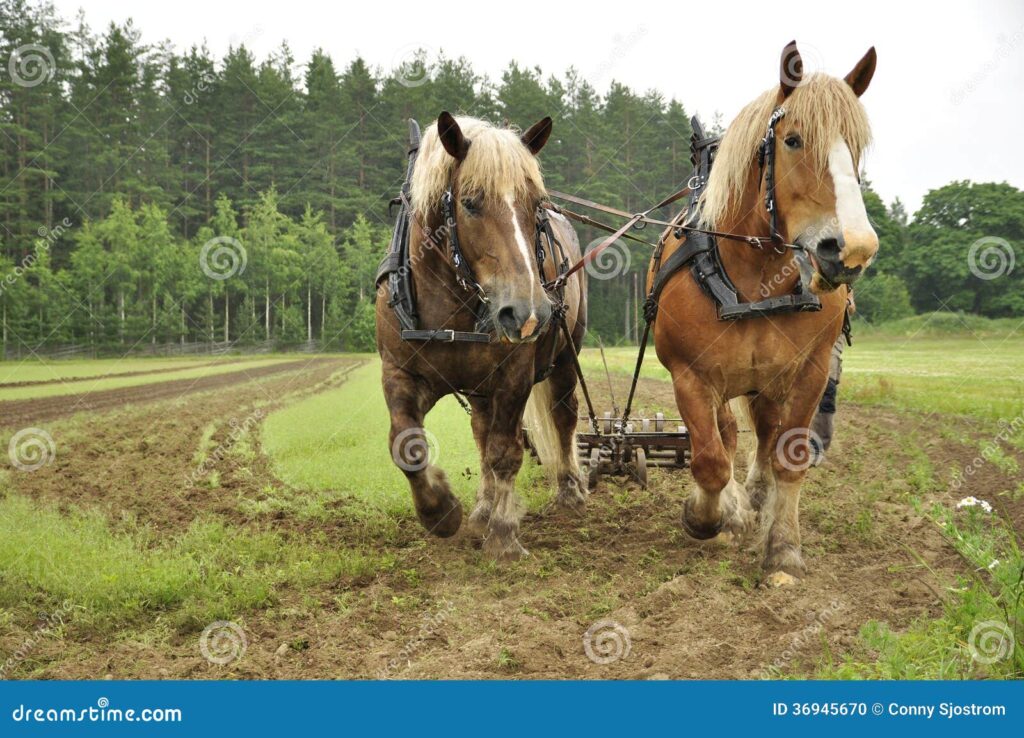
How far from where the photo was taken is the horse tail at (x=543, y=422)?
7.03 meters

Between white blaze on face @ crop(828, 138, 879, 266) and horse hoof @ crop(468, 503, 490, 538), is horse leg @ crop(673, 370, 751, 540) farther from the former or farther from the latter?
horse hoof @ crop(468, 503, 490, 538)

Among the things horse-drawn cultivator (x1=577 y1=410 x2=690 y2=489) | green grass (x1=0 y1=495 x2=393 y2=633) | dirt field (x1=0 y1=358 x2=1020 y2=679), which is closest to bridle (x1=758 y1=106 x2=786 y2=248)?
dirt field (x1=0 y1=358 x2=1020 y2=679)

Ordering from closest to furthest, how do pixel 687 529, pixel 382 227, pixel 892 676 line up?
pixel 892 676 < pixel 687 529 < pixel 382 227

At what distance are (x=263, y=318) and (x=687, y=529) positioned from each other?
2775 cm

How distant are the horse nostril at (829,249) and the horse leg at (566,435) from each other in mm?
3178

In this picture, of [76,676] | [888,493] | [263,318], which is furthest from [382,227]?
[76,676]

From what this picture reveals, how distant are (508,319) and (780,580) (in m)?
2.19

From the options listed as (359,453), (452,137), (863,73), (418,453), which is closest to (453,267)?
(452,137)

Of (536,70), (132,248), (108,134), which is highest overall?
(536,70)

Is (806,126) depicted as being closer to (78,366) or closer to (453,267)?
(453,267)

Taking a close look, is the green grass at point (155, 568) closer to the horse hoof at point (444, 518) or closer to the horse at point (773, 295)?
the horse hoof at point (444, 518)

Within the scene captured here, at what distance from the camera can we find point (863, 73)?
14.4 feet

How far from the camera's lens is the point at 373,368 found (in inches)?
976

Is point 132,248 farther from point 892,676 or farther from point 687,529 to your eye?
point 892,676
